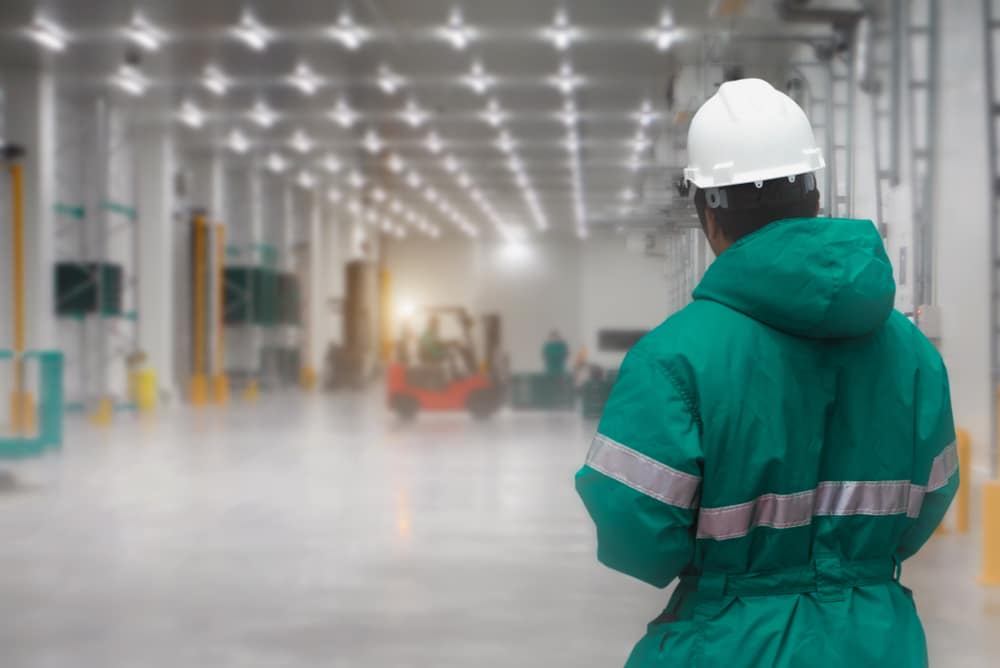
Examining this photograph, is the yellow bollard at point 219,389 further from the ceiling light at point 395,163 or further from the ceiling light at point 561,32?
the ceiling light at point 561,32

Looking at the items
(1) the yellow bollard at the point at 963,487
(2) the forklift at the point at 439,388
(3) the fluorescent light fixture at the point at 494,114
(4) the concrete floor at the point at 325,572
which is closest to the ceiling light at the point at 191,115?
(3) the fluorescent light fixture at the point at 494,114

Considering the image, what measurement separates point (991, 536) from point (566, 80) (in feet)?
46.8

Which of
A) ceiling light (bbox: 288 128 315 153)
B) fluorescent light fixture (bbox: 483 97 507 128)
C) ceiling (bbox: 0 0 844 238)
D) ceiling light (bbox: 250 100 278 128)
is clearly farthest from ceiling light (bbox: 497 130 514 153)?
ceiling light (bbox: 250 100 278 128)

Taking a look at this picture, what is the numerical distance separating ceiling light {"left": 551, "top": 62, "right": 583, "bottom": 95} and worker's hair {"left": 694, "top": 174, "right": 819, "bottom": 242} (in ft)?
57.1

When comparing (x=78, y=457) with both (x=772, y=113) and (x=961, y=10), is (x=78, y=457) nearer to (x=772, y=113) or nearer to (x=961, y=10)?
(x=961, y=10)

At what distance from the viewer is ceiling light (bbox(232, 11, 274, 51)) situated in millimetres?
16766

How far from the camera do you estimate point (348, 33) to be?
17.5 m

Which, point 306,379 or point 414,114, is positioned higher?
point 414,114

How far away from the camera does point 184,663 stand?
5.54 m

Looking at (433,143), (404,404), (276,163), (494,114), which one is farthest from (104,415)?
(276,163)

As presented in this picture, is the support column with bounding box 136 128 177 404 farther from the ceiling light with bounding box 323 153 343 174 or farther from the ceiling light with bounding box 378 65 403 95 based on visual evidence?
the ceiling light with bounding box 378 65 403 95

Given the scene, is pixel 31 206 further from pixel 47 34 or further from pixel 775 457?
pixel 775 457

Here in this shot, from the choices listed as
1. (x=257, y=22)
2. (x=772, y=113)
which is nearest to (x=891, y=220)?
(x=772, y=113)

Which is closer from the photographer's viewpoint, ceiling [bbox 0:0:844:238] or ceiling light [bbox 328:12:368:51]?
ceiling [bbox 0:0:844:238]
